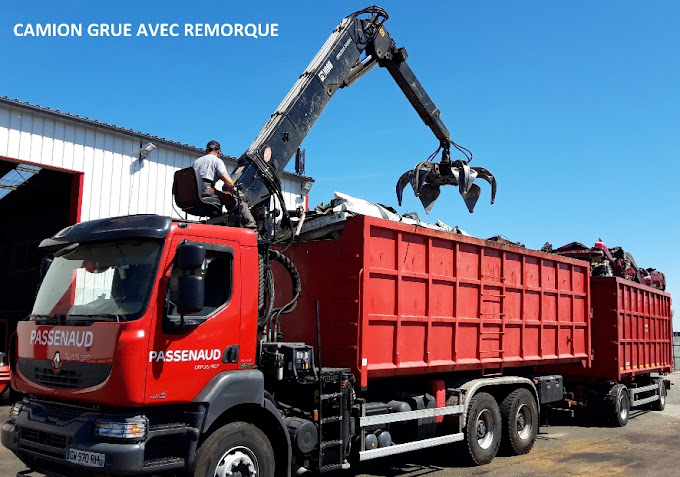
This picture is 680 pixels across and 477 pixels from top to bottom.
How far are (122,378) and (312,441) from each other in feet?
7.18

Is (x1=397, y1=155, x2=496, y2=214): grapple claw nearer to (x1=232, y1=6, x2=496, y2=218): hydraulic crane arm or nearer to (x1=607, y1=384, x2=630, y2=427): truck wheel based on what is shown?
(x1=232, y1=6, x2=496, y2=218): hydraulic crane arm

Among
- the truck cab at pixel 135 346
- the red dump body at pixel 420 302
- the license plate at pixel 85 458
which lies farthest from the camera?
the red dump body at pixel 420 302

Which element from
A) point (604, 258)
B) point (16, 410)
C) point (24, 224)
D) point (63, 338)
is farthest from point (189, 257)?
point (24, 224)

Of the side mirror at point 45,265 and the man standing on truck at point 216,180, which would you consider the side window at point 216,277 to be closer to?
the man standing on truck at point 216,180

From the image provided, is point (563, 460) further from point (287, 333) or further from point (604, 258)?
point (604, 258)

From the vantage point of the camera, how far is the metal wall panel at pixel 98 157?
1333cm

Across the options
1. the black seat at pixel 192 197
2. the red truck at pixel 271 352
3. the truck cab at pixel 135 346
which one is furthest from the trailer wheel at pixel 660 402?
the black seat at pixel 192 197

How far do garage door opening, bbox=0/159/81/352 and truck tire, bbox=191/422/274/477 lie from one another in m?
11.9

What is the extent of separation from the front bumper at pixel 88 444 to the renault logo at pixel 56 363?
0.33 metres

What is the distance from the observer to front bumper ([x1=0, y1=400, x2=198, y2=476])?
4.94 metres

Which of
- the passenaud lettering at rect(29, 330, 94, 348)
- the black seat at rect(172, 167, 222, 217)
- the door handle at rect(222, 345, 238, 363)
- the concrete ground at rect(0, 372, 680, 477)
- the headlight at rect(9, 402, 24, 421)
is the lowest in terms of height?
the concrete ground at rect(0, 372, 680, 477)

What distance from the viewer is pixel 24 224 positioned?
2175 centimetres

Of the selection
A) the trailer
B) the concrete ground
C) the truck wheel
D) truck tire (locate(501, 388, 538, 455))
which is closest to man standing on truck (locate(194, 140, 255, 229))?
the concrete ground

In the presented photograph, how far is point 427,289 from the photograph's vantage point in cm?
805
